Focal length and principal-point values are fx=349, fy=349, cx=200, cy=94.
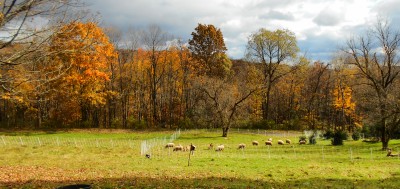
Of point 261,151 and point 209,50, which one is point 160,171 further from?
point 209,50

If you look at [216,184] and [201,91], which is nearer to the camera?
[216,184]

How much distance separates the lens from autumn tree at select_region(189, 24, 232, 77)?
6800 cm

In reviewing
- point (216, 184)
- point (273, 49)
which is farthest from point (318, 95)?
point (216, 184)

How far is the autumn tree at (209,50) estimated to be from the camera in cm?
6800

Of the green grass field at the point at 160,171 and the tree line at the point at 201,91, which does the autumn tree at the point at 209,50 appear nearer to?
the tree line at the point at 201,91

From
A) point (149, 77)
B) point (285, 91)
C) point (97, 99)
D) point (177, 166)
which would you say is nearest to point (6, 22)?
point (177, 166)

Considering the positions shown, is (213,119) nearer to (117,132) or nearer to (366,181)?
(117,132)

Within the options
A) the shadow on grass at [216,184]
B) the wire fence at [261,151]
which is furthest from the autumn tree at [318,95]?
the shadow on grass at [216,184]

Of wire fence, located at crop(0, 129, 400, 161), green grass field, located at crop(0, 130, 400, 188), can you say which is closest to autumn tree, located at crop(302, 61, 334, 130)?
wire fence, located at crop(0, 129, 400, 161)

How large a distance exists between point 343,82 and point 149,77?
38784 millimetres

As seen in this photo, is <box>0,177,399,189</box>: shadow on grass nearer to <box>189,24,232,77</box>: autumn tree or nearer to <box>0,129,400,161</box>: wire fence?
<box>0,129,400,161</box>: wire fence

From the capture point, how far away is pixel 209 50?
69.1 metres

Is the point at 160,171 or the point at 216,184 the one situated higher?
the point at 216,184

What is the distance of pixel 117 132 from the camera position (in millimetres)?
54312
